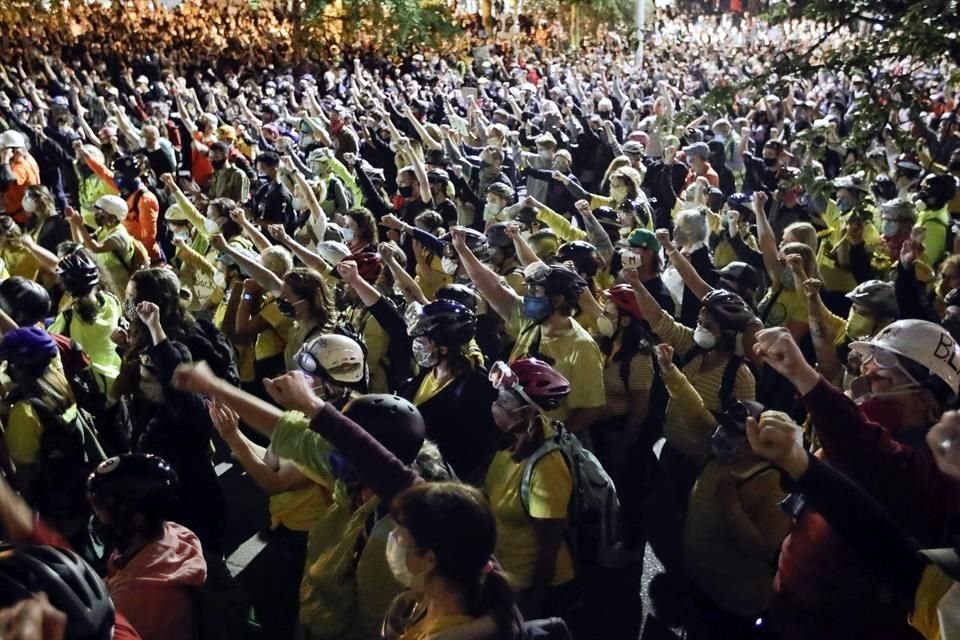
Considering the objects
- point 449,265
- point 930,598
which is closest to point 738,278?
point 449,265

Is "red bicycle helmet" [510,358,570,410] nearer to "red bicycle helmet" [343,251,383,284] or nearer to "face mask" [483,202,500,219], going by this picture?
"red bicycle helmet" [343,251,383,284]

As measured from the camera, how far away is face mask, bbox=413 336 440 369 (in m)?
4.44

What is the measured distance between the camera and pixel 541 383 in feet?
12.6

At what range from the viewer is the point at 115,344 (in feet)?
16.8

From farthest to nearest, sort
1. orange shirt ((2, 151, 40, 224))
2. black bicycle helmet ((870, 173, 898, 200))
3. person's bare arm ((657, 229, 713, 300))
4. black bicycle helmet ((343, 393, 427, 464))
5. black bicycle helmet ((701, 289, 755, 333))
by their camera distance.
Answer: orange shirt ((2, 151, 40, 224)), black bicycle helmet ((870, 173, 898, 200)), person's bare arm ((657, 229, 713, 300)), black bicycle helmet ((701, 289, 755, 333)), black bicycle helmet ((343, 393, 427, 464))

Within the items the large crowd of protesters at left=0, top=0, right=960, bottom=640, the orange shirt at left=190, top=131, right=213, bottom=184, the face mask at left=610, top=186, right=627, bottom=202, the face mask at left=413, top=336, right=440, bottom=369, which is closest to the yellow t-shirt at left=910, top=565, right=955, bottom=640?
the large crowd of protesters at left=0, top=0, right=960, bottom=640

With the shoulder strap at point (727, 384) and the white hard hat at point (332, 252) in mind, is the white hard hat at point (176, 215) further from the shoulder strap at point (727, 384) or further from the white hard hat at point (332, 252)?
the shoulder strap at point (727, 384)

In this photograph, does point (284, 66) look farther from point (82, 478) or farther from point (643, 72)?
point (82, 478)

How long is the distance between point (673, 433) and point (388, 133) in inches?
367

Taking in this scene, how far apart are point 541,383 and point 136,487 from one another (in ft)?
4.87

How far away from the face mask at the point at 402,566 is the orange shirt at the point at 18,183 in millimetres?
7341

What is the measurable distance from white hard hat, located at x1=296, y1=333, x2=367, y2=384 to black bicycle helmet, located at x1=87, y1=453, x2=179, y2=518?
3.13ft

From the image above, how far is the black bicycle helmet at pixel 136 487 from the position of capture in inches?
119

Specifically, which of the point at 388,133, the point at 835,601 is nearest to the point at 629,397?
the point at 835,601
